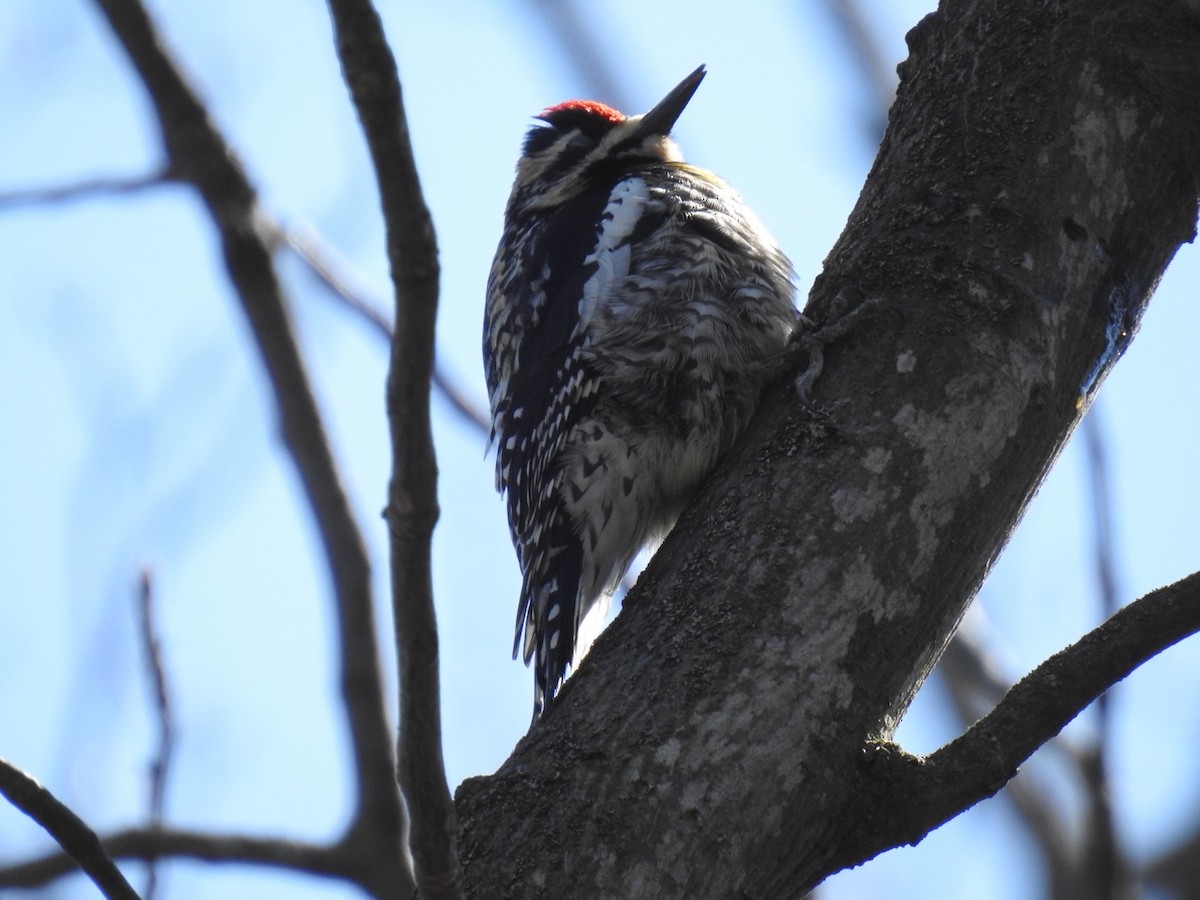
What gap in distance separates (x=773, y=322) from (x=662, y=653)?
143 centimetres

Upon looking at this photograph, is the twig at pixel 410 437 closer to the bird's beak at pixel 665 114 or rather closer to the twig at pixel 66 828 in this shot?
the twig at pixel 66 828

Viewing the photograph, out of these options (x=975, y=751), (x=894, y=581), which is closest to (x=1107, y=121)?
(x=894, y=581)

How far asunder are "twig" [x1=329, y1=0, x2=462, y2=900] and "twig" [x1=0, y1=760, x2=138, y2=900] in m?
0.36

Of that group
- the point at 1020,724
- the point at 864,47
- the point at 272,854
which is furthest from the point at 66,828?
the point at 864,47

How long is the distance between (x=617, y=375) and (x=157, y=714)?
1545 mm

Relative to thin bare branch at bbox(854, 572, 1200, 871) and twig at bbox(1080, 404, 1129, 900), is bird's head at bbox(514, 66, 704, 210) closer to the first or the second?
twig at bbox(1080, 404, 1129, 900)

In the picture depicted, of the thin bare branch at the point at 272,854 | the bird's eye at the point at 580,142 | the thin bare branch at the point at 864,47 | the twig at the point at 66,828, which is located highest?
the thin bare branch at the point at 864,47

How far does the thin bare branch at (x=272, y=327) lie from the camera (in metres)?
3.06

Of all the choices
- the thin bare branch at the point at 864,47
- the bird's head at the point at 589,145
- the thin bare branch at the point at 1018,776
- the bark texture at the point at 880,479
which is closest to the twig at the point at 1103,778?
the bark texture at the point at 880,479

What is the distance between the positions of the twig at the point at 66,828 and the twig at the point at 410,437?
36 centimetres

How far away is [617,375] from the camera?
10.7 feet

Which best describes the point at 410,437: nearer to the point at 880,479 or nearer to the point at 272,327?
the point at 880,479

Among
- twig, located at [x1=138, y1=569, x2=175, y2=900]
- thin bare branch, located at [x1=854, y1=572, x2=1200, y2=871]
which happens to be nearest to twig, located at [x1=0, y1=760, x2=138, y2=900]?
twig, located at [x1=138, y1=569, x2=175, y2=900]

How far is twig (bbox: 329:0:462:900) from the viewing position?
4.48 ft
